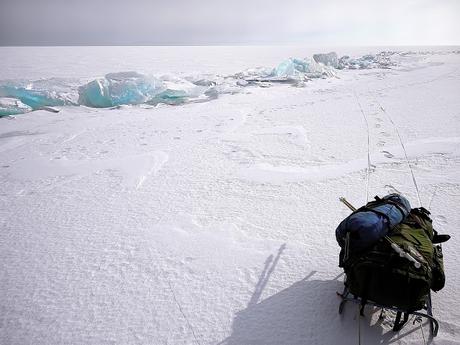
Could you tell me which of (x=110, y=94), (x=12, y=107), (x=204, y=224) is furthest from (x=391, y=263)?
(x=12, y=107)

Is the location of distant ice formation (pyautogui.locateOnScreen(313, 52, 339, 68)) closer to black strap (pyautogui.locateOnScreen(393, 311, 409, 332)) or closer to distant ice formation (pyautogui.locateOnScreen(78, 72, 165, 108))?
distant ice formation (pyautogui.locateOnScreen(78, 72, 165, 108))

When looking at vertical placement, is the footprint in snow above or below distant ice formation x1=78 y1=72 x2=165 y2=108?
below

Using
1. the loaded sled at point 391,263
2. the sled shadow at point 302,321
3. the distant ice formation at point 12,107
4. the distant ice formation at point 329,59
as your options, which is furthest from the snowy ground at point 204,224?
the distant ice formation at point 329,59

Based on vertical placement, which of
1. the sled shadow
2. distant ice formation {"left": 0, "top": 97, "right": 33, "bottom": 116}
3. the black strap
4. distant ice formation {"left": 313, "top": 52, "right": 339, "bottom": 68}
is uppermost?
distant ice formation {"left": 313, "top": 52, "right": 339, "bottom": 68}

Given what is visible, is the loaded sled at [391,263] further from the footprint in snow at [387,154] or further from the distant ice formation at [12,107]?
the distant ice formation at [12,107]

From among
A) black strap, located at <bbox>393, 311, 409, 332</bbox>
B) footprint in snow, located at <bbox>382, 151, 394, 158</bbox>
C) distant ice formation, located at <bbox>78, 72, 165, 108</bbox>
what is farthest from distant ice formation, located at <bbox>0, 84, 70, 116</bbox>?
black strap, located at <bbox>393, 311, 409, 332</bbox>

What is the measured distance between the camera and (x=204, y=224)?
9.11 ft

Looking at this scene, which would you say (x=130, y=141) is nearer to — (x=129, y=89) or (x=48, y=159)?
(x=48, y=159)

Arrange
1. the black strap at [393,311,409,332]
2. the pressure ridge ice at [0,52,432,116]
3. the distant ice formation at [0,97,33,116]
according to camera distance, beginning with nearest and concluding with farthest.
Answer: the black strap at [393,311,409,332], the distant ice formation at [0,97,33,116], the pressure ridge ice at [0,52,432,116]

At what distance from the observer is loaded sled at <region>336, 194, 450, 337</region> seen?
1456 millimetres

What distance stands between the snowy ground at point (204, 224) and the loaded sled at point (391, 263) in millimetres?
273

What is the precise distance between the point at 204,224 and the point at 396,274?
1.69 meters

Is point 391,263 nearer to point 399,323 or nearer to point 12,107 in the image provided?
point 399,323

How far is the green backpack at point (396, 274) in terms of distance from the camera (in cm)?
144
